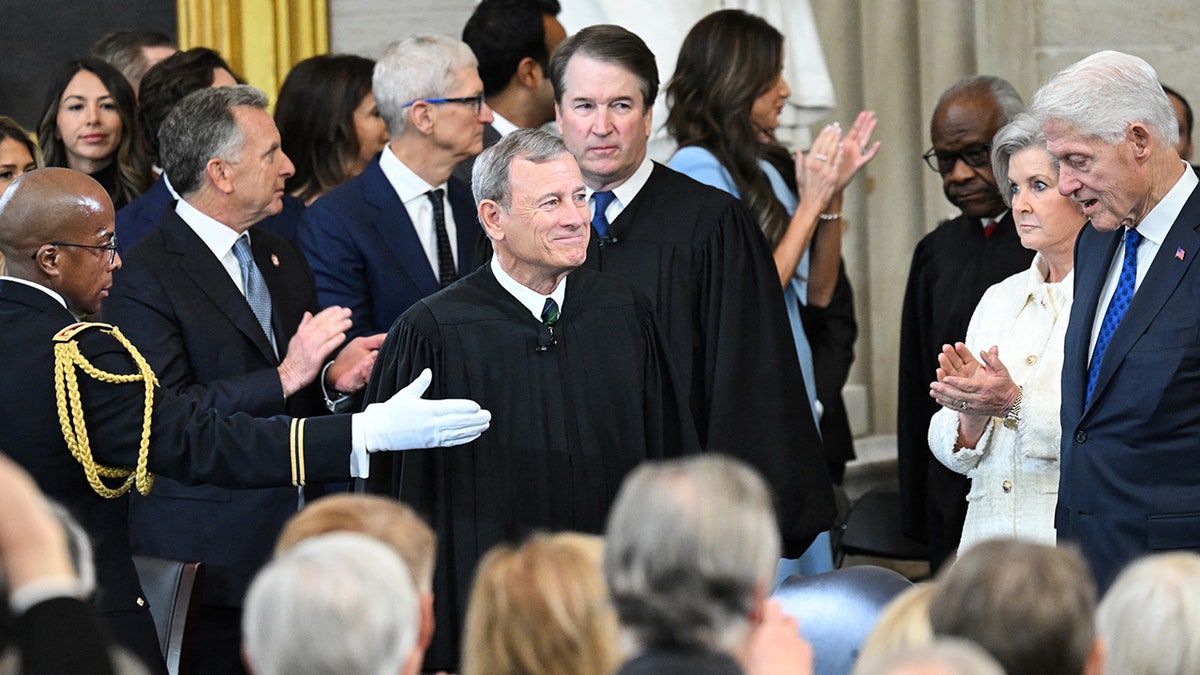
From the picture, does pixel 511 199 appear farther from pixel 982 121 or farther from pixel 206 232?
pixel 982 121

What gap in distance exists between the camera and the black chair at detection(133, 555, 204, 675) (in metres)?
4.04

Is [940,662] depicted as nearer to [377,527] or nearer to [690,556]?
[690,556]

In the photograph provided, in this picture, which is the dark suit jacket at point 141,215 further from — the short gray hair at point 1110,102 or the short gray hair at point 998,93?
the short gray hair at point 1110,102

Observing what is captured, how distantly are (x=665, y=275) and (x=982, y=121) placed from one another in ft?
4.32

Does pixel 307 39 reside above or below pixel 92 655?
above

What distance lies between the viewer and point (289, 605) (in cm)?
230

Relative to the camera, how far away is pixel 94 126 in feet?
18.8

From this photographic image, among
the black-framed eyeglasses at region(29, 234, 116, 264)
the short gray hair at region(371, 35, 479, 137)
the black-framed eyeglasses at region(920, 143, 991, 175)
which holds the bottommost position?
the black-framed eyeglasses at region(29, 234, 116, 264)

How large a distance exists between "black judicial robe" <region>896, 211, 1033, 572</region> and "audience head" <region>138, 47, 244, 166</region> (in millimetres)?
2420

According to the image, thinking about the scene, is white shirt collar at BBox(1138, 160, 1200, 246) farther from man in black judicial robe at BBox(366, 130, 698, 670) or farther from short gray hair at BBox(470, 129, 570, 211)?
short gray hair at BBox(470, 129, 570, 211)

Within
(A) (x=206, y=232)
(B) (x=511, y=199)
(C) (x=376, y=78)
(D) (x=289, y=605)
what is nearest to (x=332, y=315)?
(A) (x=206, y=232)

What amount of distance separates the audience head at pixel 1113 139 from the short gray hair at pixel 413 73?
7.43 ft

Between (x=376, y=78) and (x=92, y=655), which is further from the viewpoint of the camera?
→ (x=376, y=78)

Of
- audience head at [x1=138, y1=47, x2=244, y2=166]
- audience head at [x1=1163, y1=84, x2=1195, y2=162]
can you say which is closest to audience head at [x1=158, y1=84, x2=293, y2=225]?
audience head at [x1=138, y1=47, x2=244, y2=166]
